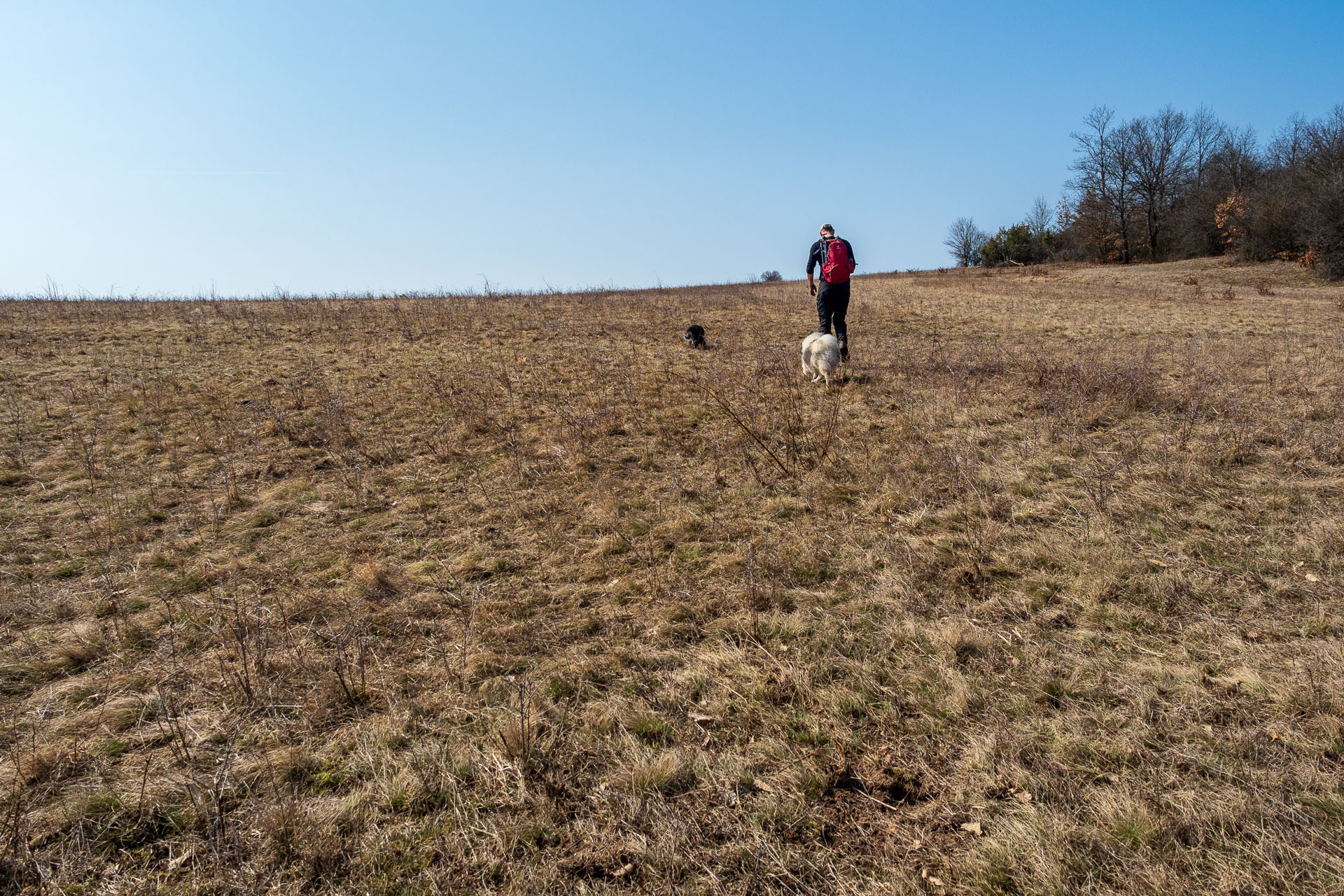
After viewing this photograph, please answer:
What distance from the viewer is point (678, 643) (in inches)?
140

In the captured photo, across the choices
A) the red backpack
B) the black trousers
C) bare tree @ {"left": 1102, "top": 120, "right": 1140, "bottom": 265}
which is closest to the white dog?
the black trousers

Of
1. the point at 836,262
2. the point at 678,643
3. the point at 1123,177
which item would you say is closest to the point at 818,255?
the point at 836,262

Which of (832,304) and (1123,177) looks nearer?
(832,304)

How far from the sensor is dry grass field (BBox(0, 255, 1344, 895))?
2.27 m

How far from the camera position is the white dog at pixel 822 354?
8.99 metres

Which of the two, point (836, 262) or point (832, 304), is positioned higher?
point (836, 262)

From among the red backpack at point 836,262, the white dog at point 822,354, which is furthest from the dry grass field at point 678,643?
the red backpack at point 836,262

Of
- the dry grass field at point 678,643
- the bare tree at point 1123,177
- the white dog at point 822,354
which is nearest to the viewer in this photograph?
the dry grass field at point 678,643

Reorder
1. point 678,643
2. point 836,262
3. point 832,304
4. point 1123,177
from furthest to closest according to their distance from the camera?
point 1123,177 < point 832,304 < point 836,262 < point 678,643

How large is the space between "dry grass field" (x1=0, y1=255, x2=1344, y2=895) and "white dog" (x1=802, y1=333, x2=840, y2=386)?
88 cm

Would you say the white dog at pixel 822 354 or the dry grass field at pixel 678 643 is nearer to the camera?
the dry grass field at pixel 678 643

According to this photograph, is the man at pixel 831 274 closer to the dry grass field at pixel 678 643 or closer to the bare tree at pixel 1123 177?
the dry grass field at pixel 678 643

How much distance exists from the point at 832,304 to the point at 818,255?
74 cm

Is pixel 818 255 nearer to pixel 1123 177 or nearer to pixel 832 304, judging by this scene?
pixel 832 304
